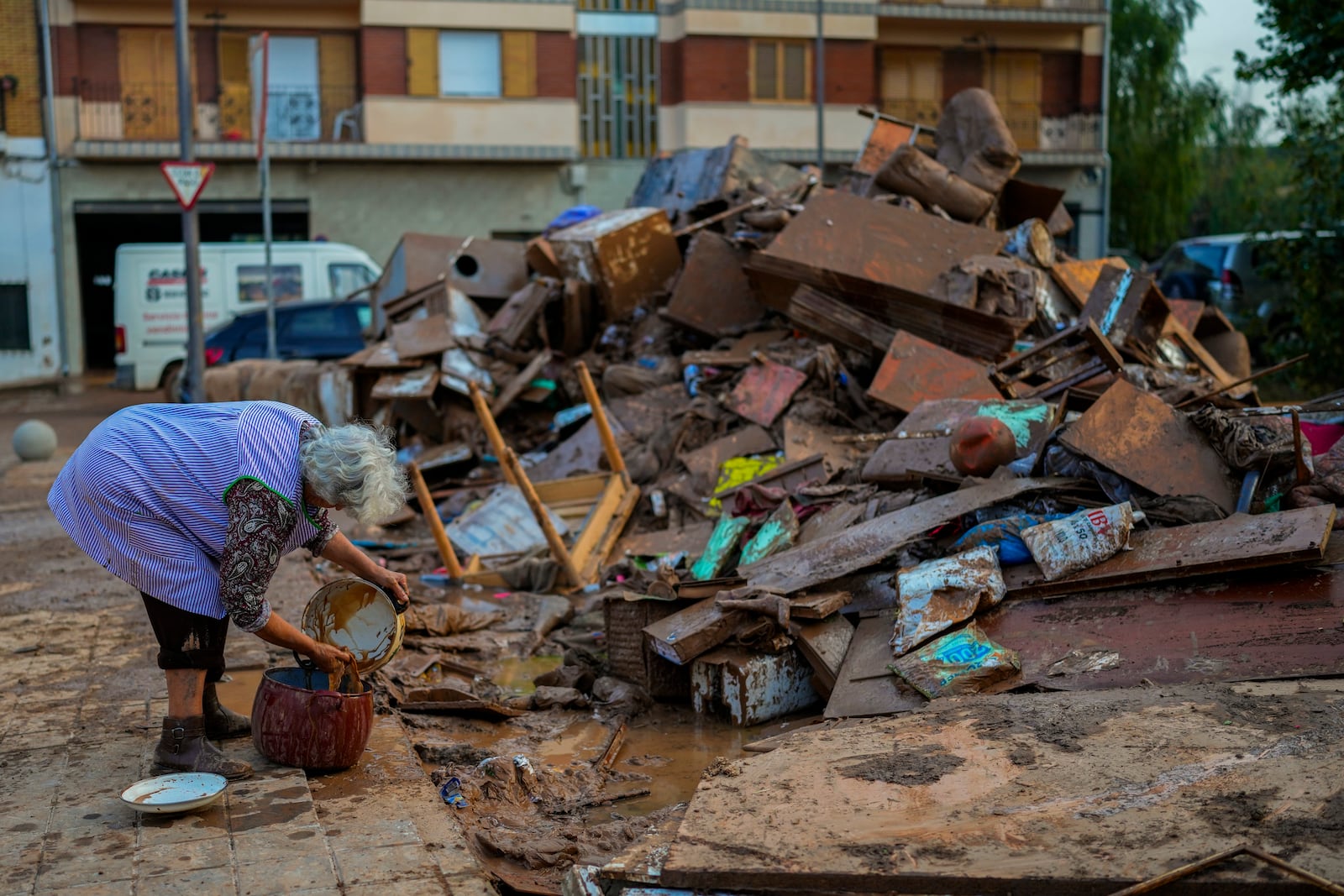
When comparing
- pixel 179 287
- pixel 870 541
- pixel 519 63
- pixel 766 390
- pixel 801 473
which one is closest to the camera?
pixel 870 541

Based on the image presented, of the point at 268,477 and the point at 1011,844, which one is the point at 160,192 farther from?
the point at 1011,844

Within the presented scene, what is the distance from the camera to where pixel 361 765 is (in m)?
4.31

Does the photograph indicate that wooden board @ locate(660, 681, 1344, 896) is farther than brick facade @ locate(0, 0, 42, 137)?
No

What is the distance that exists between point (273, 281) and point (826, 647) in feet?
47.2

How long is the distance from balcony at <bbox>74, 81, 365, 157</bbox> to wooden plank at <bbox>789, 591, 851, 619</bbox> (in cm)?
2072

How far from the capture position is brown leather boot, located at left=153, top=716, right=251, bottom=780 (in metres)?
4.02

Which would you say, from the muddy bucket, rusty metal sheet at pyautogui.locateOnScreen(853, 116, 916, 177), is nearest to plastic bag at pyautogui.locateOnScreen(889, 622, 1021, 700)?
the muddy bucket

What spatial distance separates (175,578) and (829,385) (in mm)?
5647

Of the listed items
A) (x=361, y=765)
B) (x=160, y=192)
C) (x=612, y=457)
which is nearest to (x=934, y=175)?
(x=612, y=457)

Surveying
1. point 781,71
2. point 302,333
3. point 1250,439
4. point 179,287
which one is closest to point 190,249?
point 302,333

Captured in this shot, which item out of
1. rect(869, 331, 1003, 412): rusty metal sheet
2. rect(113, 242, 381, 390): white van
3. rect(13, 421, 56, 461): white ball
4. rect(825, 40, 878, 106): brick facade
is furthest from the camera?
rect(825, 40, 878, 106): brick facade

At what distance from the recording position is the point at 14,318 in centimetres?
2347

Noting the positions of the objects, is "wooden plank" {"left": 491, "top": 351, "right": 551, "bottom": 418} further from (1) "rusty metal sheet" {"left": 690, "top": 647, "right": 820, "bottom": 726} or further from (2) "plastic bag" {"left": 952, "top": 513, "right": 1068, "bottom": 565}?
(2) "plastic bag" {"left": 952, "top": 513, "right": 1068, "bottom": 565}

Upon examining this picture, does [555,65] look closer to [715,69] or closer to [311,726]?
[715,69]
